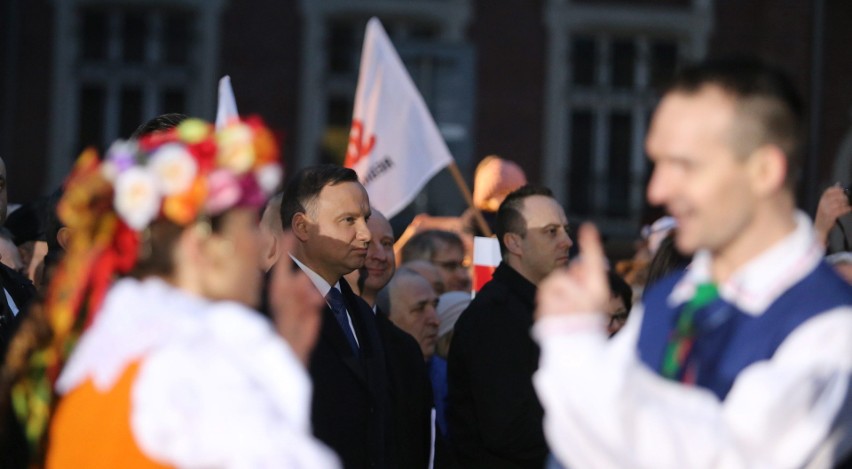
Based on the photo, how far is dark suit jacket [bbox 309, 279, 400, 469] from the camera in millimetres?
4176

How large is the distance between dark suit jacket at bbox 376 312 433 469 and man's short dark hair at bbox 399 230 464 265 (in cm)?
200

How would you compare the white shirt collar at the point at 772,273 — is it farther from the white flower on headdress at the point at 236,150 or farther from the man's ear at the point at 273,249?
the man's ear at the point at 273,249

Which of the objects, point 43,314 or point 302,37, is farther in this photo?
point 302,37

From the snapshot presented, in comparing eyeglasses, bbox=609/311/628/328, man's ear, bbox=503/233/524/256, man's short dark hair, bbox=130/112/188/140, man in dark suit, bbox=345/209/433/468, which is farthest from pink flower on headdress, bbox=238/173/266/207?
eyeglasses, bbox=609/311/628/328

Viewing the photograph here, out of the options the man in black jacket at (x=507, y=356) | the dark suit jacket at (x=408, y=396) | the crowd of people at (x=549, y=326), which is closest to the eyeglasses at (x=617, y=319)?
the man in black jacket at (x=507, y=356)

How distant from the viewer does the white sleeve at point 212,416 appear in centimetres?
233

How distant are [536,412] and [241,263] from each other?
7.32 ft

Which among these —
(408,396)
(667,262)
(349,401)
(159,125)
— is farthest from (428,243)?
(159,125)

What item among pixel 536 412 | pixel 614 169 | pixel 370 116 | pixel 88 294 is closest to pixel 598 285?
pixel 88 294

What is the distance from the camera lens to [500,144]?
57.1 feet

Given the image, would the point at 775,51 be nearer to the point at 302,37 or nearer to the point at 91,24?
the point at 302,37

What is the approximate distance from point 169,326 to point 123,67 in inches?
604

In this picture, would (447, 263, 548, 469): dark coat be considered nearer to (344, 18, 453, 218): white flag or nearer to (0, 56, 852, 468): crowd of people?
(0, 56, 852, 468): crowd of people

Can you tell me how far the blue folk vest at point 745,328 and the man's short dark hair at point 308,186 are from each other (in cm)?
214
